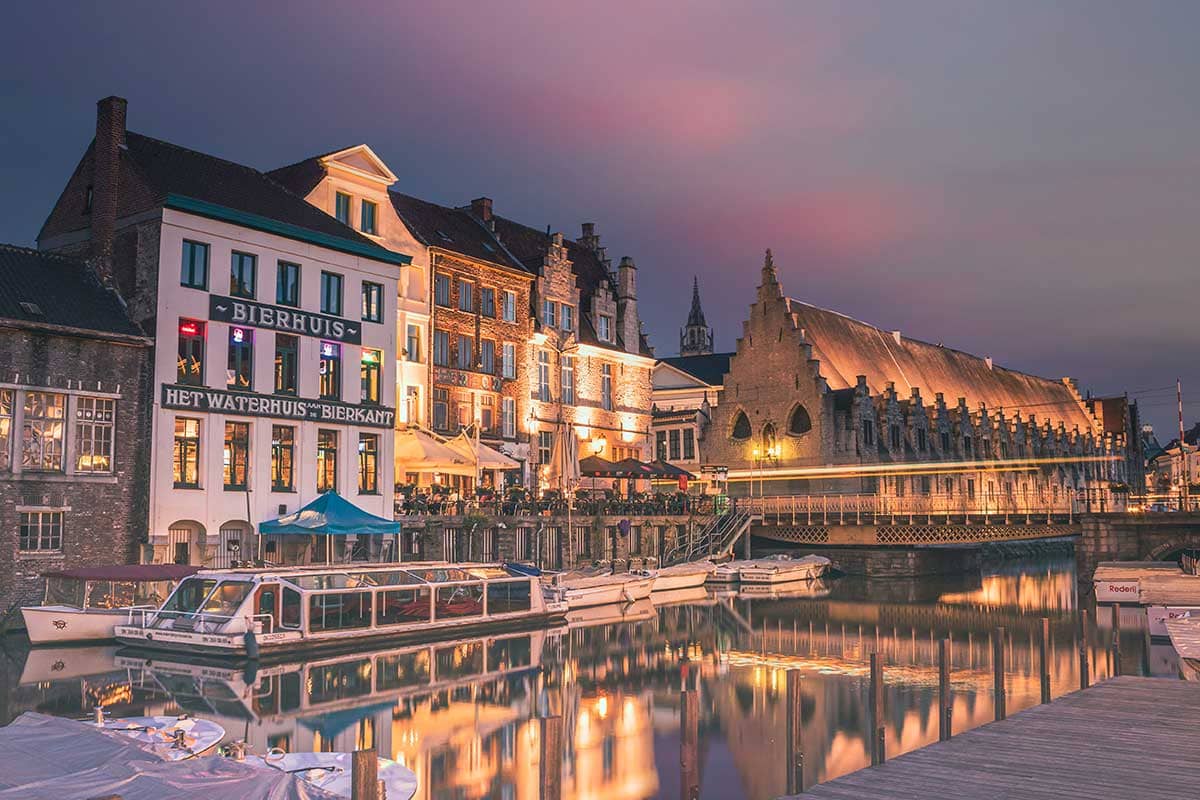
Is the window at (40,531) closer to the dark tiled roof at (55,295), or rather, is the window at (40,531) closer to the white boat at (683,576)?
the dark tiled roof at (55,295)

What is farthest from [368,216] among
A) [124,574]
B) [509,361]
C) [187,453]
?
[124,574]

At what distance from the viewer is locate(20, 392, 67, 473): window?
32.6 m

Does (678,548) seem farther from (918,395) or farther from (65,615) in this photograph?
(65,615)

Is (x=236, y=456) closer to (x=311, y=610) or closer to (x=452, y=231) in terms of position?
(x=311, y=610)

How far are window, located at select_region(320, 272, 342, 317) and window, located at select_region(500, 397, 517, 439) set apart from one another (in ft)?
40.3

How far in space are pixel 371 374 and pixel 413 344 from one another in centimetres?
496

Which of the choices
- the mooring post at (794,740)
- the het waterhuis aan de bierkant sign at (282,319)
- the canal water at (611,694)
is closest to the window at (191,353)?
the het waterhuis aan de bierkant sign at (282,319)

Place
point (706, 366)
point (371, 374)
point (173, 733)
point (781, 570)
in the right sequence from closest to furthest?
point (173, 733)
point (371, 374)
point (781, 570)
point (706, 366)

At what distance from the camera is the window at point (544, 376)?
182 ft

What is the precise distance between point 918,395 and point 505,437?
3398 cm

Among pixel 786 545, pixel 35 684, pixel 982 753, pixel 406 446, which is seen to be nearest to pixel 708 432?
pixel 786 545

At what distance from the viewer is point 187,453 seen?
120 feet

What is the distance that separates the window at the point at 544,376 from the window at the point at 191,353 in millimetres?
20727

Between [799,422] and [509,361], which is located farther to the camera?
[799,422]
